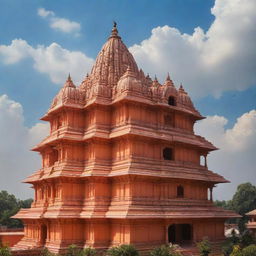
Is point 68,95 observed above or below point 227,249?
above

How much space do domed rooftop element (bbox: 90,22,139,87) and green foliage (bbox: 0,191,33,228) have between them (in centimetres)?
3168

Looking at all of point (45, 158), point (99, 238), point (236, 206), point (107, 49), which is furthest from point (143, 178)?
point (236, 206)

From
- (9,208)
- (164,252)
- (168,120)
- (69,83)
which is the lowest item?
(164,252)

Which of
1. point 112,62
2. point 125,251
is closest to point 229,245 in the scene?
point 125,251

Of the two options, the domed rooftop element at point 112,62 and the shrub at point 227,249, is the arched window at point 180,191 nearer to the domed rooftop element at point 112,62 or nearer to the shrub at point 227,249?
the shrub at point 227,249

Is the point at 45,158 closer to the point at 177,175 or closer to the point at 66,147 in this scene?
the point at 66,147

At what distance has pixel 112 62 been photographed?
105 feet

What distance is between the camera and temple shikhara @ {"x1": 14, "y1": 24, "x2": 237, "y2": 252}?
25328mm

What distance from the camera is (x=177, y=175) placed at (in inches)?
1056

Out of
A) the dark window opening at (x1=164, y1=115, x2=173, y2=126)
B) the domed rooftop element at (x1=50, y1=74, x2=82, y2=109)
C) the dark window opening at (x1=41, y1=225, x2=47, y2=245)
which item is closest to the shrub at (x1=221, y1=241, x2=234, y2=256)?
the dark window opening at (x1=164, y1=115, x2=173, y2=126)

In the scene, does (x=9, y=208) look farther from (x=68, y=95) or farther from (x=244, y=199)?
(x=68, y=95)

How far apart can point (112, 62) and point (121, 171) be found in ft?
35.4

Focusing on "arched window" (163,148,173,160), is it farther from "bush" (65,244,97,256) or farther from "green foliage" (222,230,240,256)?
"bush" (65,244,97,256)

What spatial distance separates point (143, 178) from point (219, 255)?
7439 millimetres
